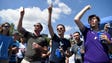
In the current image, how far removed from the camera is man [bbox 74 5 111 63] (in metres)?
Answer: 5.95

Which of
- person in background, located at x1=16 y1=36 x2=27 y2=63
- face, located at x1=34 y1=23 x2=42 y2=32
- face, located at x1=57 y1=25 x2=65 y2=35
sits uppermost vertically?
face, located at x1=34 y1=23 x2=42 y2=32

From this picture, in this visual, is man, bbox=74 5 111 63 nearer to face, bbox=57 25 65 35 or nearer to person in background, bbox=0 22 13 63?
face, bbox=57 25 65 35

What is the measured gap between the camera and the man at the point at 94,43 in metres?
5.95

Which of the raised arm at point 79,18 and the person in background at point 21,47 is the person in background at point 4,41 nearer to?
the person in background at point 21,47

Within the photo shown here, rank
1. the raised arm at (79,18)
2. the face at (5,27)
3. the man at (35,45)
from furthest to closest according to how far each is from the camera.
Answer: the face at (5,27)
the man at (35,45)
the raised arm at (79,18)

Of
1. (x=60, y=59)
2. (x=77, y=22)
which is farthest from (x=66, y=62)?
(x=77, y=22)

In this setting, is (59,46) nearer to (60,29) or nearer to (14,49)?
(60,29)

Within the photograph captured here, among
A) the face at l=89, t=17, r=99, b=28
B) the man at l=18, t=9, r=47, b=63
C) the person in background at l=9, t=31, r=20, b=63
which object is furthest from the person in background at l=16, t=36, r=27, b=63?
the face at l=89, t=17, r=99, b=28

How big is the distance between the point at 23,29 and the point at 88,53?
88.4 inches

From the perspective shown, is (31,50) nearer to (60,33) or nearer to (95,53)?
(60,33)

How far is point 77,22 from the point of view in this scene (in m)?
6.37

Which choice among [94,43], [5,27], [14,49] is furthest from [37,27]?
[14,49]

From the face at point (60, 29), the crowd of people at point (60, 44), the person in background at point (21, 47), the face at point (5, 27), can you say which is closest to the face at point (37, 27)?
the crowd of people at point (60, 44)

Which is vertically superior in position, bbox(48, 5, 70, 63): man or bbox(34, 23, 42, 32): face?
bbox(34, 23, 42, 32): face
